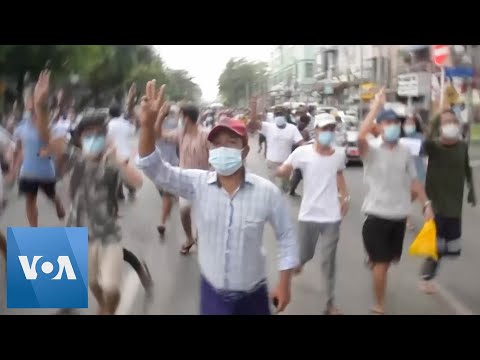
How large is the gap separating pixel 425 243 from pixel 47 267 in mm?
2084

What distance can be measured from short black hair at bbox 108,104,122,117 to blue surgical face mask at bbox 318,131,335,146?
108 centimetres

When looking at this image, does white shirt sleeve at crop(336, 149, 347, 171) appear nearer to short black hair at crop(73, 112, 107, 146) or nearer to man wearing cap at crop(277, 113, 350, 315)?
man wearing cap at crop(277, 113, 350, 315)

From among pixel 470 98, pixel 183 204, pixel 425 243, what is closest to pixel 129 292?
pixel 183 204

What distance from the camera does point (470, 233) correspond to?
382cm

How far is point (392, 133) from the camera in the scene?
372cm

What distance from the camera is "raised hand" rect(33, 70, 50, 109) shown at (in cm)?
351

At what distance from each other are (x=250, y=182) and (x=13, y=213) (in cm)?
142

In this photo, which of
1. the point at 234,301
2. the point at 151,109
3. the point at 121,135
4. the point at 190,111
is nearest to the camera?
the point at 151,109

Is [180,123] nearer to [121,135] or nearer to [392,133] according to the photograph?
[121,135]

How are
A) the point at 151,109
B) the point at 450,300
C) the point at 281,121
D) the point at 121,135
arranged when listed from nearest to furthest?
the point at 151,109 → the point at 121,135 → the point at 281,121 → the point at 450,300

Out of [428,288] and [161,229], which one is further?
[428,288]

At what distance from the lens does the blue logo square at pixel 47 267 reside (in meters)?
3.62
